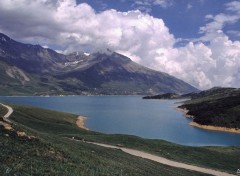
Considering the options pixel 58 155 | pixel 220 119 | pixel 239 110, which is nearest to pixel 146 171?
pixel 58 155

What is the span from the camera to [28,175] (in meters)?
25.2

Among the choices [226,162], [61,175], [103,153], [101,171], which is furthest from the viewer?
[226,162]

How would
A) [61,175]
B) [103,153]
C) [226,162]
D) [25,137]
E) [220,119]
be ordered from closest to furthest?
[61,175] → [25,137] → [103,153] → [226,162] → [220,119]

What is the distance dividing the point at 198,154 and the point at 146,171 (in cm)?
3116

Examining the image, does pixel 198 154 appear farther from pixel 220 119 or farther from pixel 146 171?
pixel 220 119

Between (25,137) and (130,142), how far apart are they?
4122cm

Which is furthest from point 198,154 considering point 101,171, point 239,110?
point 239,110

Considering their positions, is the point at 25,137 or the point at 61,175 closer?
the point at 61,175

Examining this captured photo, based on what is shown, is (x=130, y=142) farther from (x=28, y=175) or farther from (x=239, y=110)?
(x=239, y=110)

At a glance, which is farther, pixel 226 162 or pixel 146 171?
pixel 226 162

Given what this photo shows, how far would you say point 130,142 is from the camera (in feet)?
246

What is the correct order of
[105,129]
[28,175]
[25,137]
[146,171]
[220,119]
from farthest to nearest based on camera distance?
[220,119]
[105,129]
[146,171]
[25,137]
[28,175]

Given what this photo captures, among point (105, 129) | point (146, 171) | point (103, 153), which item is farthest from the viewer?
point (105, 129)

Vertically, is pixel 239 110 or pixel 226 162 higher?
pixel 239 110
